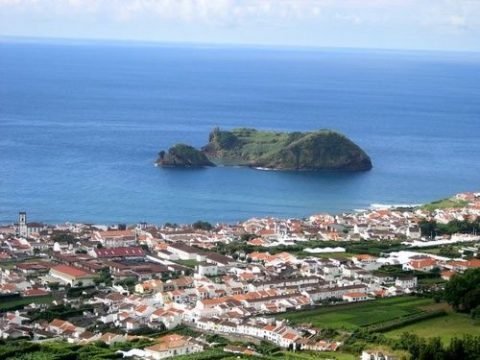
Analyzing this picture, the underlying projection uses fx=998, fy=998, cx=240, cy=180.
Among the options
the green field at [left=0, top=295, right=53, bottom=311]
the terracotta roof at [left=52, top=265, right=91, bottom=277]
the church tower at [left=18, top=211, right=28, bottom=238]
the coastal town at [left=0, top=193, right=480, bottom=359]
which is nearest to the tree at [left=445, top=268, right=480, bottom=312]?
the coastal town at [left=0, top=193, right=480, bottom=359]

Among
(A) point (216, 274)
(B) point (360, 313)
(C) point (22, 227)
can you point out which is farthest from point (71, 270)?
(B) point (360, 313)

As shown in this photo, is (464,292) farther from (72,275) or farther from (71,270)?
(71,270)

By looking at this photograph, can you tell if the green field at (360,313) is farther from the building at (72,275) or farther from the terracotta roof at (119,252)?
the terracotta roof at (119,252)

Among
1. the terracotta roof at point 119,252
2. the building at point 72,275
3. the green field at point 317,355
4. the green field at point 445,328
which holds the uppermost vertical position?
the terracotta roof at point 119,252

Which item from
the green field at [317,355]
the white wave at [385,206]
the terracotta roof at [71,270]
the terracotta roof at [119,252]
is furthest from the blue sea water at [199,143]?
the green field at [317,355]

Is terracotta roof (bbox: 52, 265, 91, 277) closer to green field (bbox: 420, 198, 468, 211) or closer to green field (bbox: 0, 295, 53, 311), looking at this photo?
green field (bbox: 0, 295, 53, 311)

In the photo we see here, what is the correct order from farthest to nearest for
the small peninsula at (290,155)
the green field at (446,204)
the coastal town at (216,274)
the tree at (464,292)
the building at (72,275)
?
the small peninsula at (290,155)
the green field at (446,204)
the building at (72,275)
the tree at (464,292)
the coastal town at (216,274)
